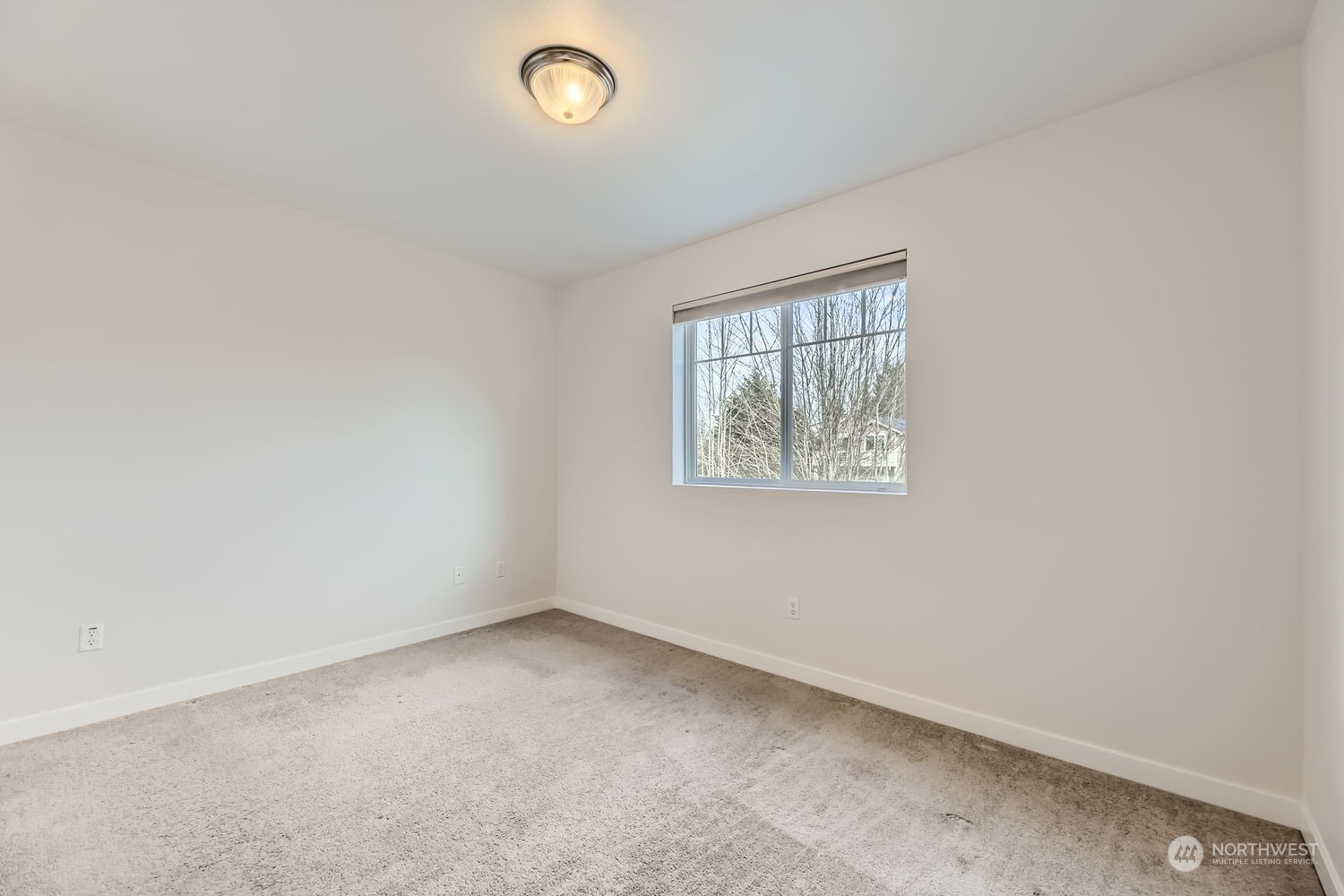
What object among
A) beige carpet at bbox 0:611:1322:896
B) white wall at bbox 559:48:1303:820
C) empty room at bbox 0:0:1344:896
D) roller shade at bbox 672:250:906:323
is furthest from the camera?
roller shade at bbox 672:250:906:323

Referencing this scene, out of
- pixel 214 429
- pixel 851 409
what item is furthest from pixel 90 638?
pixel 851 409

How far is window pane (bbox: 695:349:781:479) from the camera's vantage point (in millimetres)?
3268

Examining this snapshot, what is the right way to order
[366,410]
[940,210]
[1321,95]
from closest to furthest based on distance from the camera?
[1321,95], [940,210], [366,410]

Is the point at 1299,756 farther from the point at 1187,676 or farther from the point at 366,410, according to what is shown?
the point at 366,410

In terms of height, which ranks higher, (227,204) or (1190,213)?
(227,204)

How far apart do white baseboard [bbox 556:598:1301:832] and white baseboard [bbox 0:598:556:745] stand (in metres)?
1.65

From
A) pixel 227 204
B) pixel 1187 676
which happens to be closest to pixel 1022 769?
pixel 1187 676

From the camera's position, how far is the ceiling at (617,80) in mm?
1691

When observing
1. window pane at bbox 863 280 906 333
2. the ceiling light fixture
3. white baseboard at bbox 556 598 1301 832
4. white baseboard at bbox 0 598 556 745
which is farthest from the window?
white baseboard at bbox 0 598 556 745

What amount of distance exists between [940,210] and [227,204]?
342 centimetres

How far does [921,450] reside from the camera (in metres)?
2.54

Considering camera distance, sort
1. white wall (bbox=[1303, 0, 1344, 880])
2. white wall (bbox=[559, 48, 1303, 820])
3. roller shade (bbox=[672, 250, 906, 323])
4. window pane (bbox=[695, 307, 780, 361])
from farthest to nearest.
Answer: window pane (bbox=[695, 307, 780, 361]) < roller shade (bbox=[672, 250, 906, 323]) < white wall (bbox=[559, 48, 1303, 820]) < white wall (bbox=[1303, 0, 1344, 880])

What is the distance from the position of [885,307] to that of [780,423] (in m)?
0.82

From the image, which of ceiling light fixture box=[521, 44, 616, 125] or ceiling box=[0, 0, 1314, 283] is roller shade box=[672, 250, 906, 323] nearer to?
ceiling box=[0, 0, 1314, 283]
